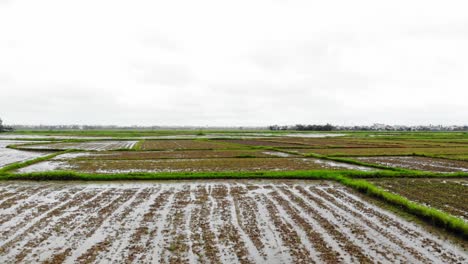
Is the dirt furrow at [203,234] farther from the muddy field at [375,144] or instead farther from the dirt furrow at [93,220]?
the muddy field at [375,144]

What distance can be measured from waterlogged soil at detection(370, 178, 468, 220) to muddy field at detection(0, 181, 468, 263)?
161 cm

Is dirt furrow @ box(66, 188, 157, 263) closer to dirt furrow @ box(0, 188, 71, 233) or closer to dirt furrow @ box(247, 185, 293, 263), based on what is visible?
dirt furrow @ box(0, 188, 71, 233)

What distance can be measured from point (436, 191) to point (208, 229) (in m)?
8.12

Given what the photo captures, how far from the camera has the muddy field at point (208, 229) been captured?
527 cm

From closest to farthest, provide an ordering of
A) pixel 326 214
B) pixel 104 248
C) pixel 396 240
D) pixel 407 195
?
1. pixel 104 248
2. pixel 396 240
3. pixel 326 214
4. pixel 407 195

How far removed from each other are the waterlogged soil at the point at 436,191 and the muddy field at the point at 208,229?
1.61 meters

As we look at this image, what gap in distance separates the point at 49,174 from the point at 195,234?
9.64m

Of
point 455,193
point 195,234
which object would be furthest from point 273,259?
point 455,193

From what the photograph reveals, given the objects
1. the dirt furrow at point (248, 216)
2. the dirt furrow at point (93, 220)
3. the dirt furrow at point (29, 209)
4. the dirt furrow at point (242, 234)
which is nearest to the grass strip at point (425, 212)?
the dirt furrow at point (248, 216)

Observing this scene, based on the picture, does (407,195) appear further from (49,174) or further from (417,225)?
(49,174)

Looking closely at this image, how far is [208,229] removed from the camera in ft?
21.6

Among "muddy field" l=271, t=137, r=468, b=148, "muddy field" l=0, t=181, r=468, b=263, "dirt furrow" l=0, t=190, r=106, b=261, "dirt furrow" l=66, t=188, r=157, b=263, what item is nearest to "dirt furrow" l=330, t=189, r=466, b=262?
"muddy field" l=0, t=181, r=468, b=263

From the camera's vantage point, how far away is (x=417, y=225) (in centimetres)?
696

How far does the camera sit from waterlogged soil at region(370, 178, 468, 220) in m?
8.40
